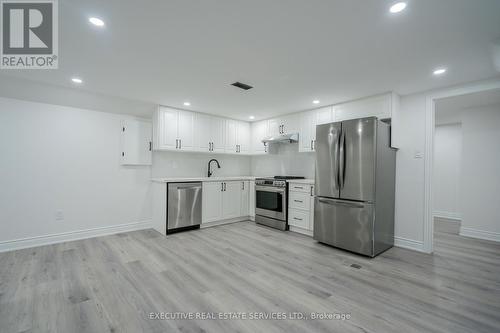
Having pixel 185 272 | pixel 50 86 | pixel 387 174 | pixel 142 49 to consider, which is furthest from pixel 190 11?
pixel 387 174

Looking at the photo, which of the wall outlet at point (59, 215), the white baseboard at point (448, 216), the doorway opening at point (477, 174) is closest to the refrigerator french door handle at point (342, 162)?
the doorway opening at point (477, 174)

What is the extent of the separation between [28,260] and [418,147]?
18.7 ft

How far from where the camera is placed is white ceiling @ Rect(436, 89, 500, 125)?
10.7 feet

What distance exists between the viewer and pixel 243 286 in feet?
7.45

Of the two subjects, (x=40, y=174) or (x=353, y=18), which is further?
(x=40, y=174)

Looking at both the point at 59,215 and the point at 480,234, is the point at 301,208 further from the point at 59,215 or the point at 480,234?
the point at 59,215

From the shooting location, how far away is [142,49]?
2.22 metres

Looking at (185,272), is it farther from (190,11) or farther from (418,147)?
(418,147)

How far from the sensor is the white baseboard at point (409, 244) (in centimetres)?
329

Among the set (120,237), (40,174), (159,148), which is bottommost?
(120,237)

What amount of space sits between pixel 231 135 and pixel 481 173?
4.95 meters

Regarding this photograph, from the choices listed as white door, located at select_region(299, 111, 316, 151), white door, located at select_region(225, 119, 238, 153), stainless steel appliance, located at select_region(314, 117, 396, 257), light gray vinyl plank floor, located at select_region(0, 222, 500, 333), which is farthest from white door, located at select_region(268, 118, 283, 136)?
light gray vinyl plank floor, located at select_region(0, 222, 500, 333)

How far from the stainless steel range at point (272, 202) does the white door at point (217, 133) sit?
3.82 ft

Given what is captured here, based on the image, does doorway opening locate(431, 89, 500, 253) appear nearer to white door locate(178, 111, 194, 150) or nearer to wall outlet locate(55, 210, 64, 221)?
white door locate(178, 111, 194, 150)
